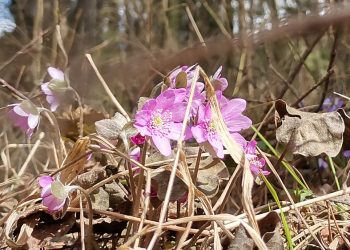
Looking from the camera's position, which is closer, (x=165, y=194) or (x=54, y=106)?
(x=165, y=194)

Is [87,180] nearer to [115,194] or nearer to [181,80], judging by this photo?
[115,194]

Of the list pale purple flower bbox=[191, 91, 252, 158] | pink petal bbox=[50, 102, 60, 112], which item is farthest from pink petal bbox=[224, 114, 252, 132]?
pink petal bbox=[50, 102, 60, 112]

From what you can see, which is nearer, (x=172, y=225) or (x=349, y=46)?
A: (x=172, y=225)

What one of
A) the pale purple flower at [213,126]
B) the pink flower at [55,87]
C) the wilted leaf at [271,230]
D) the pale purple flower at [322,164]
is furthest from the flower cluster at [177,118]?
the pale purple flower at [322,164]

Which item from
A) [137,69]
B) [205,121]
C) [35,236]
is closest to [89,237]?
[35,236]

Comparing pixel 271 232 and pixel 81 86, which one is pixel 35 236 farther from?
pixel 81 86

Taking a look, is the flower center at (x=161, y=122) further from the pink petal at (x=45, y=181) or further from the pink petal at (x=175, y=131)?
the pink petal at (x=45, y=181)

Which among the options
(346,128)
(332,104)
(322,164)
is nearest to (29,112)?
(346,128)

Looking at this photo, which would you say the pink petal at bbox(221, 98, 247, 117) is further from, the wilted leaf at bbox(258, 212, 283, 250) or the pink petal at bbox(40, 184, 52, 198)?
the pink petal at bbox(40, 184, 52, 198)
